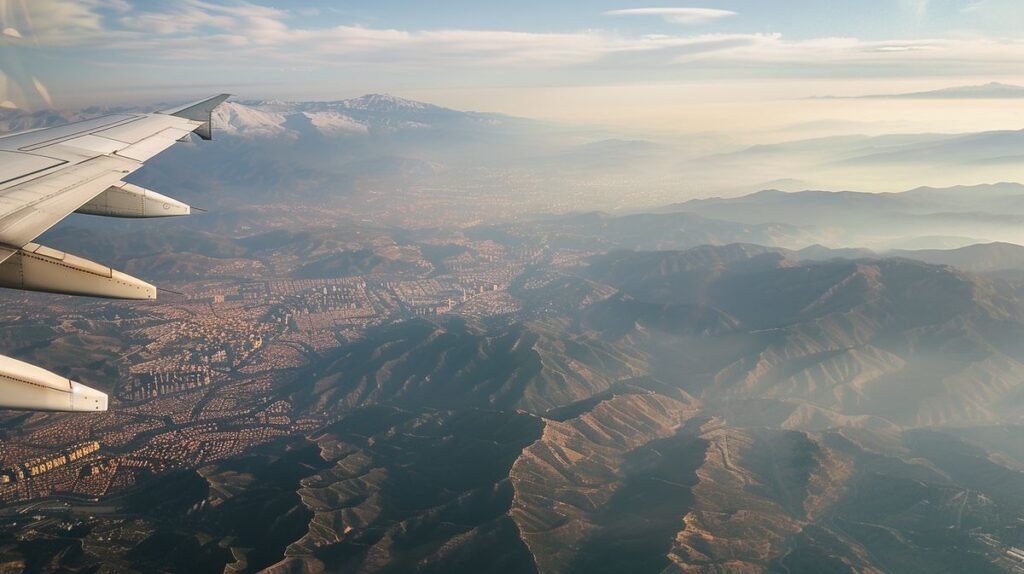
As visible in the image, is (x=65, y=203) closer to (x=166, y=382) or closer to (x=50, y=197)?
(x=50, y=197)

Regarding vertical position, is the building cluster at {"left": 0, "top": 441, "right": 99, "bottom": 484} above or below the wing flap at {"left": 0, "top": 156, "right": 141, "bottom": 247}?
below

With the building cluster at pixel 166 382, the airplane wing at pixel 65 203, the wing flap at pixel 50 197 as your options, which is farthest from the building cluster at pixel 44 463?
the wing flap at pixel 50 197

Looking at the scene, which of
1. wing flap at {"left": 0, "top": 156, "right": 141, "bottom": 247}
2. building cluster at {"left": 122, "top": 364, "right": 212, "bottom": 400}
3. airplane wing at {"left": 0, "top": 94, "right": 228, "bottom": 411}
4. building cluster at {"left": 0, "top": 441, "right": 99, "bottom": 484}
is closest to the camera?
airplane wing at {"left": 0, "top": 94, "right": 228, "bottom": 411}

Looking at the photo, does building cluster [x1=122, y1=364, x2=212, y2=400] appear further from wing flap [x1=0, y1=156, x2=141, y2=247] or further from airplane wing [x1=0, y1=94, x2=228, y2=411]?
wing flap [x1=0, y1=156, x2=141, y2=247]

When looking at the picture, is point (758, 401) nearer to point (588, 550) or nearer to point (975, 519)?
point (975, 519)

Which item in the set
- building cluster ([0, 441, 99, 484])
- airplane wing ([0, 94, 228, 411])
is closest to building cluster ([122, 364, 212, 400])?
building cluster ([0, 441, 99, 484])

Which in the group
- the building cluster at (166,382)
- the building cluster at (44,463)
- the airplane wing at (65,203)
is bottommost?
the building cluster at (166,382)

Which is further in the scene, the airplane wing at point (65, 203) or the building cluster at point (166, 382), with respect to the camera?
the building cluster at point (166, 382)

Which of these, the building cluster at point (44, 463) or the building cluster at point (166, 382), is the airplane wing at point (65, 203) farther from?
the building cluster at point (166, 382)
